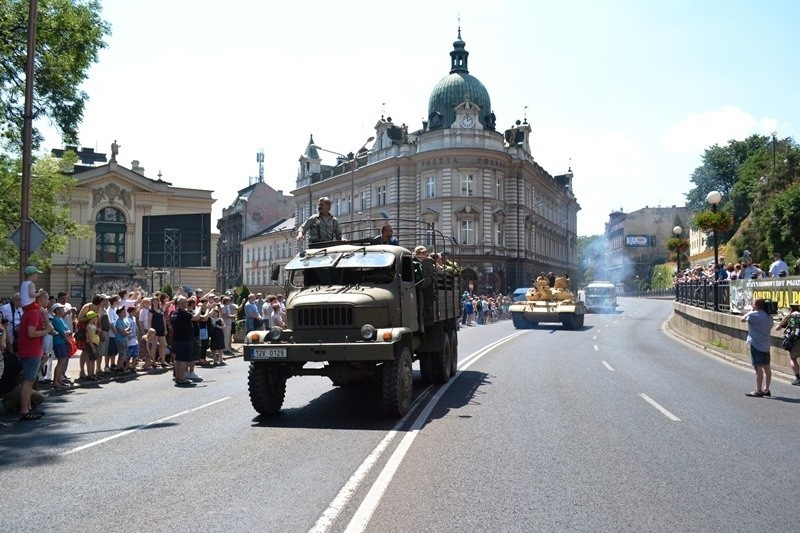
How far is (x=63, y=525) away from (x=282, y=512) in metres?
1.70

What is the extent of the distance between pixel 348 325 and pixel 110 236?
167ft

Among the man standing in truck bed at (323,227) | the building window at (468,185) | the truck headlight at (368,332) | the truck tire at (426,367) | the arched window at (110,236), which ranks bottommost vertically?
the truck tire at (426,367)

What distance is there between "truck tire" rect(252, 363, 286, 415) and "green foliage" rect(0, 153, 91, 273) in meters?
15.1

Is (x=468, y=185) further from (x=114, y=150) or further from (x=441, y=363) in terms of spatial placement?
(x=441, y=363)

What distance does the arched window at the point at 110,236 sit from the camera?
5481 cm

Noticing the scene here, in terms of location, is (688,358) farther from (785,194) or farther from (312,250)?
(785,194)

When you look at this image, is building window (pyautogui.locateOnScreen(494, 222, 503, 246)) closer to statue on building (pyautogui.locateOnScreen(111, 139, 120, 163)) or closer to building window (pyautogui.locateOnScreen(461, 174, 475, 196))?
building window (pyautogui.locateOnScreen(461, 174, 475, 196))

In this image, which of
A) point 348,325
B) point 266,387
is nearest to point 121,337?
point 266,387

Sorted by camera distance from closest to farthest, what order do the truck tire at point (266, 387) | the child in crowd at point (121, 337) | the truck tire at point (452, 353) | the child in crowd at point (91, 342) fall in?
the truck tire at point (266, 387) → the truck tire at point (452, 353) → the child in crowd at point (91, 342) → the child in crowd at point (121, 337)

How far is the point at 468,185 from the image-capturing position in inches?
2224

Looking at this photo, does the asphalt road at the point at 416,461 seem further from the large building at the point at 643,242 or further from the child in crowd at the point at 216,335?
the large building at the point at 643,242

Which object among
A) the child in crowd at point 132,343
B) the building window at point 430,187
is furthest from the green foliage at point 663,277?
the child in crowd at point 132,343

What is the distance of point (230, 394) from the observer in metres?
12.8

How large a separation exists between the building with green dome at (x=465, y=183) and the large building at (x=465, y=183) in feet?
0.27
